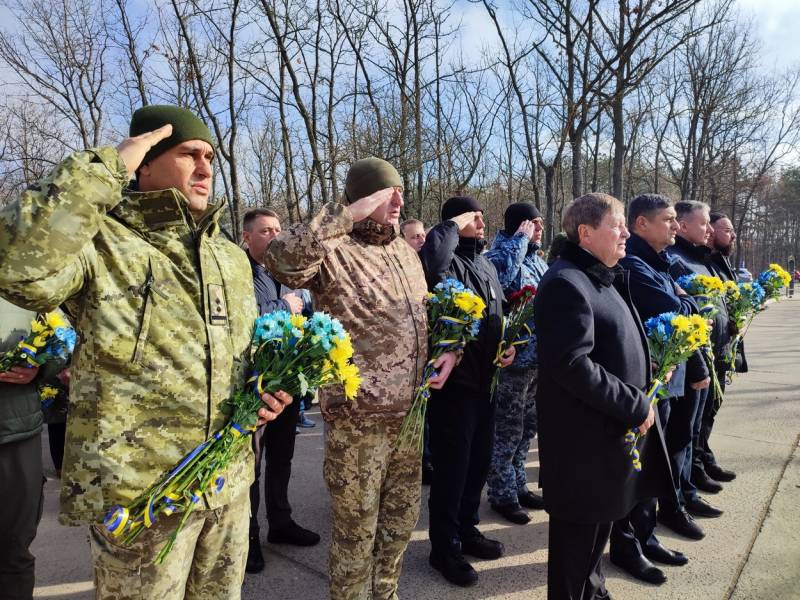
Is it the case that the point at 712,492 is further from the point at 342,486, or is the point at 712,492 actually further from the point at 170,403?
the point at 170,403

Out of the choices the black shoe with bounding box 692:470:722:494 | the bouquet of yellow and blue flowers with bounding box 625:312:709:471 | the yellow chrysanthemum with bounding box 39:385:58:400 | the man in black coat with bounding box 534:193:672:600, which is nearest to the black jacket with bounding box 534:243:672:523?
the man in black coat with bounding box 534:193:672:600

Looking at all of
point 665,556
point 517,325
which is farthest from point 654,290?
point 665,556

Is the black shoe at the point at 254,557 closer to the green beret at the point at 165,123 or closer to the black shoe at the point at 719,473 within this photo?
the green beret at the point at 165,123

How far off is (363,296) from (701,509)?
3.35 meters

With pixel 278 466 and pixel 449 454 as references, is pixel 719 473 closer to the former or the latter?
pixel 449 454

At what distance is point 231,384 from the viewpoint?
186 centimetres

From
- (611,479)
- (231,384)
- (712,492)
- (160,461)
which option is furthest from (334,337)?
(712,492)

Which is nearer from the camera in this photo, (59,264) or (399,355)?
(59,264)

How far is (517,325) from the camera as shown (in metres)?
3.47

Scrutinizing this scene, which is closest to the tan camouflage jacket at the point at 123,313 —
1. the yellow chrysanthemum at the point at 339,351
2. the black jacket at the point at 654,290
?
the yellow chrysanthemum at the point at 339,351

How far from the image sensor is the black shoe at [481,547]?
3389 mm

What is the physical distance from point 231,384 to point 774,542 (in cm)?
386

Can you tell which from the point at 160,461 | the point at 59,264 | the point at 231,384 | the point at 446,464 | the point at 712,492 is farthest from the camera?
the point at 712,492

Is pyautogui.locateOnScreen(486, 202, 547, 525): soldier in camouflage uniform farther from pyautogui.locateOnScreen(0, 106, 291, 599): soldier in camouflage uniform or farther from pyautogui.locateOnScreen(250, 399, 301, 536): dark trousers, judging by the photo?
pyautogui.locateOnScreen(0, 106, 291, 599): soldier in camouflage uniform
